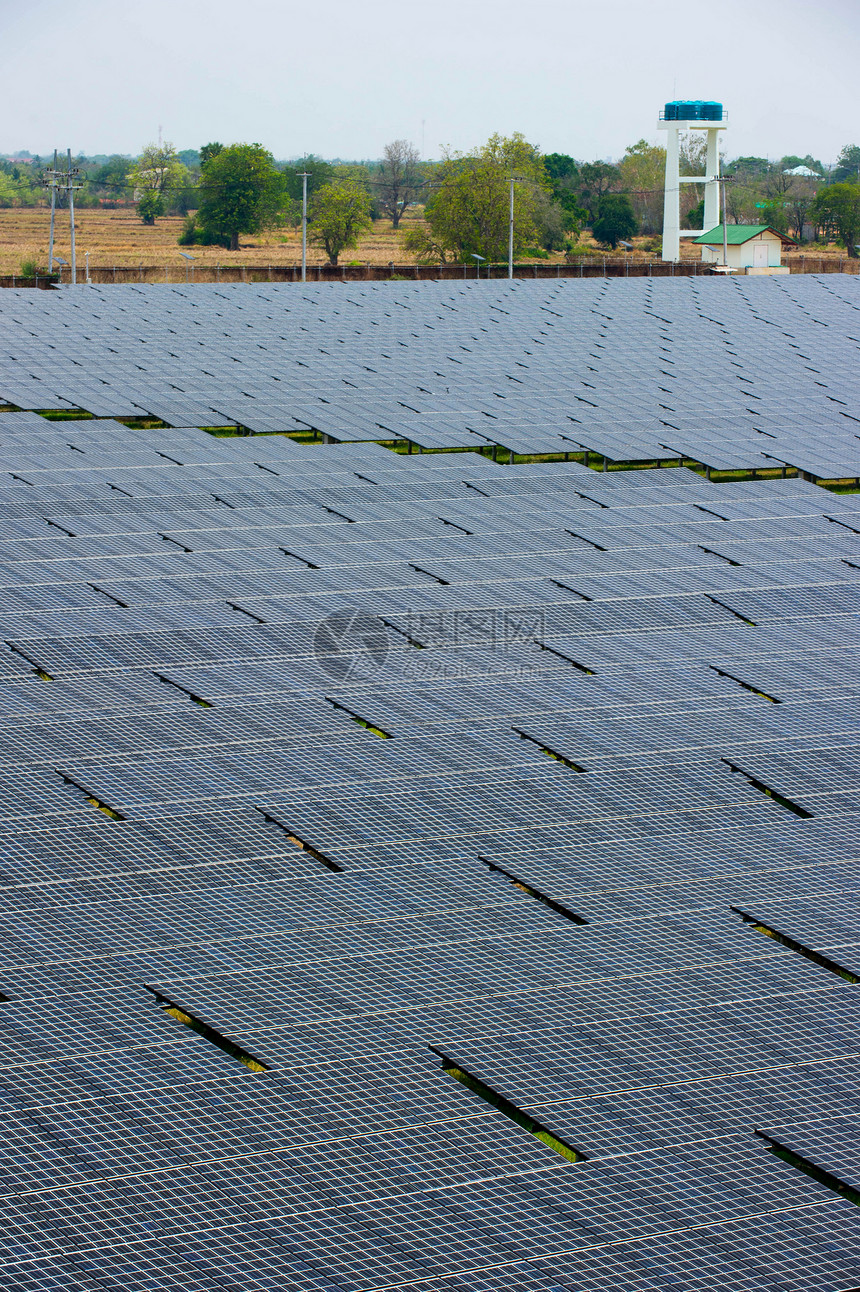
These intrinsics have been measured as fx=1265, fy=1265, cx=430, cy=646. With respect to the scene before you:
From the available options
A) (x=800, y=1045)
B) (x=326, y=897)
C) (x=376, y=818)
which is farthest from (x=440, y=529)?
(x=800, y=1045)

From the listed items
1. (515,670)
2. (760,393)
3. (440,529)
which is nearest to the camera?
(515,670)

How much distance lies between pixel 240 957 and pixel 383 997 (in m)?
1.55

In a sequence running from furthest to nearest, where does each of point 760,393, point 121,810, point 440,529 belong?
point 760,393 < point 440,529 < point 121,810

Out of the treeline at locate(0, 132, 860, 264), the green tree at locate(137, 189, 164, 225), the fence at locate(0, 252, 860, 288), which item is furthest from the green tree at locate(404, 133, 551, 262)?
the green tree at locate(137, 189, 164, 225)

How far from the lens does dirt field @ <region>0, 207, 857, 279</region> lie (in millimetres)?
120250

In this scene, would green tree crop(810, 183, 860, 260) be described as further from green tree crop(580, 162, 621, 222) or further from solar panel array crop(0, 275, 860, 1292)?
solar panel array crop(0, 275, 860, 1292)

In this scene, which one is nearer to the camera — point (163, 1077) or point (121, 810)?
point (163, 1077)

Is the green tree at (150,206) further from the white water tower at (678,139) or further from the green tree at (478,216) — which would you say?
the white water tower at (678,139)

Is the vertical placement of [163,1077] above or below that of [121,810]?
below

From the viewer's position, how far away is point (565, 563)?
83.1 feet

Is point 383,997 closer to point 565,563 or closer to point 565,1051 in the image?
point 565,1051

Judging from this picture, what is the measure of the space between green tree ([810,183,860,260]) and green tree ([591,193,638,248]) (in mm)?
21942

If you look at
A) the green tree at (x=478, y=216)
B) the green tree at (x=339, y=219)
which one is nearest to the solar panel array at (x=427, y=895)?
the green tree at (x=478, y=216)

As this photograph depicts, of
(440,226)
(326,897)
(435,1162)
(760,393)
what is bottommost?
(435,1162)
